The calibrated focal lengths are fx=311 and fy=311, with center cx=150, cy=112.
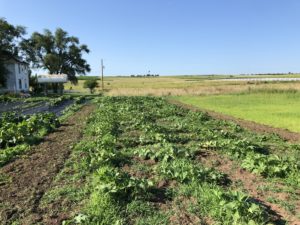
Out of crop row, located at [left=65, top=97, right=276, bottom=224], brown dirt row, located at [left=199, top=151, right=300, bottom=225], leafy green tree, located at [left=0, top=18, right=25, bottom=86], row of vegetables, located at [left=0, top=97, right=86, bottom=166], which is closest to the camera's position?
crop row, located at [left=65, top=97, right=276, bottom=224]

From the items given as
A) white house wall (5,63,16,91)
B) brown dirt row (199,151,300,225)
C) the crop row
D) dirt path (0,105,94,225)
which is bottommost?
dirt path (0,105,94,225)

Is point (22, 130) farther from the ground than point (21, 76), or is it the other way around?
point (21, 76)

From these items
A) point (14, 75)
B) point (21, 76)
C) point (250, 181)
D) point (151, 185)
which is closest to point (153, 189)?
point (151, 185)

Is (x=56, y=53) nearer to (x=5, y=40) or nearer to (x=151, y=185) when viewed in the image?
(x=5, y=40)

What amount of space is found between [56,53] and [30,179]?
188 feet

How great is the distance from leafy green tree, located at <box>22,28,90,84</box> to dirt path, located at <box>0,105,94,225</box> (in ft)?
170

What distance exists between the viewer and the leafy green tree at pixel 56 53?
189 feet

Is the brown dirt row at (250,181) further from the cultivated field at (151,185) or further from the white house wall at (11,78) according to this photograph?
the white house wall at (11,78)

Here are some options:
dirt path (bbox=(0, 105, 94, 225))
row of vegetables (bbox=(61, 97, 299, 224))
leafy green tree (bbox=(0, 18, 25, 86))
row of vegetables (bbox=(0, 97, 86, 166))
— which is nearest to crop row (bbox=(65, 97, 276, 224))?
row of vegetables (bbox=(61, 97, 299, 224))

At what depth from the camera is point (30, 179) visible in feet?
19.5

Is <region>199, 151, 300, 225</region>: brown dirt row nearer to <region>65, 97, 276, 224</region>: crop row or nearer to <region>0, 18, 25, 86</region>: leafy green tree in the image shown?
<region>65, 97, 276, 224</region>: crop row

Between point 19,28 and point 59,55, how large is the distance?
1197cm

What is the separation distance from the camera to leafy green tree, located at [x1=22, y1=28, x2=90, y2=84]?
189 ft

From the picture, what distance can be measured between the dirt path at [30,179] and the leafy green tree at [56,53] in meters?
51.8
